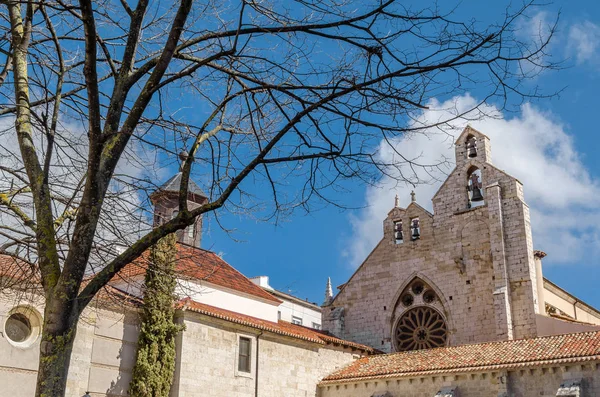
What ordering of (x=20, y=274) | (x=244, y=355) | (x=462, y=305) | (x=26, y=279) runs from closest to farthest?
(x=26, y=279)
(x=20, y=274)
(x=244, y=355)
(x=462, y=305)

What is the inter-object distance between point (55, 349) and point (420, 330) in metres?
25.6

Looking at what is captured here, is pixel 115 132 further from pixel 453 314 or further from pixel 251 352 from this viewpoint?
pixel 453 314

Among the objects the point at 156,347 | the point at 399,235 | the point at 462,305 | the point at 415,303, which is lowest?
the point at 156,347

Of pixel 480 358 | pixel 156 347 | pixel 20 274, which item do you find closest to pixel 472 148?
pixel 480 358

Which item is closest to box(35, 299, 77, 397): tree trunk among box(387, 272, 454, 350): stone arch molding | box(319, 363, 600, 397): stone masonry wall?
box(319, 363, 600, 397): stone masonry wall

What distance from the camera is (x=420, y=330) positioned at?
96.0 ft

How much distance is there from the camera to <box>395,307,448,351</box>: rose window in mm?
28703

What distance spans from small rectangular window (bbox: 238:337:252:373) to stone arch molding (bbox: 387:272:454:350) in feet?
31.3

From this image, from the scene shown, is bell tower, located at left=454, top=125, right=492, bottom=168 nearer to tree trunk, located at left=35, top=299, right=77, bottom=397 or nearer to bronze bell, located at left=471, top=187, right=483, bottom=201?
bronze bell, located at left=471, top=187, right=483, bottom=201

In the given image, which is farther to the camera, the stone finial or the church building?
the stone finial

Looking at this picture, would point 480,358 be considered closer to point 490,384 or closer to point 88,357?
point 490,384

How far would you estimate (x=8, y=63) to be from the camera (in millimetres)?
7031

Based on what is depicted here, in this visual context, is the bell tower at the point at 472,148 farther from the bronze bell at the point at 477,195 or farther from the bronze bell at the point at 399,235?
the bronze bell at the point at 399,235

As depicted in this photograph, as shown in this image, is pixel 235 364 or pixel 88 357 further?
pixel 235 364
